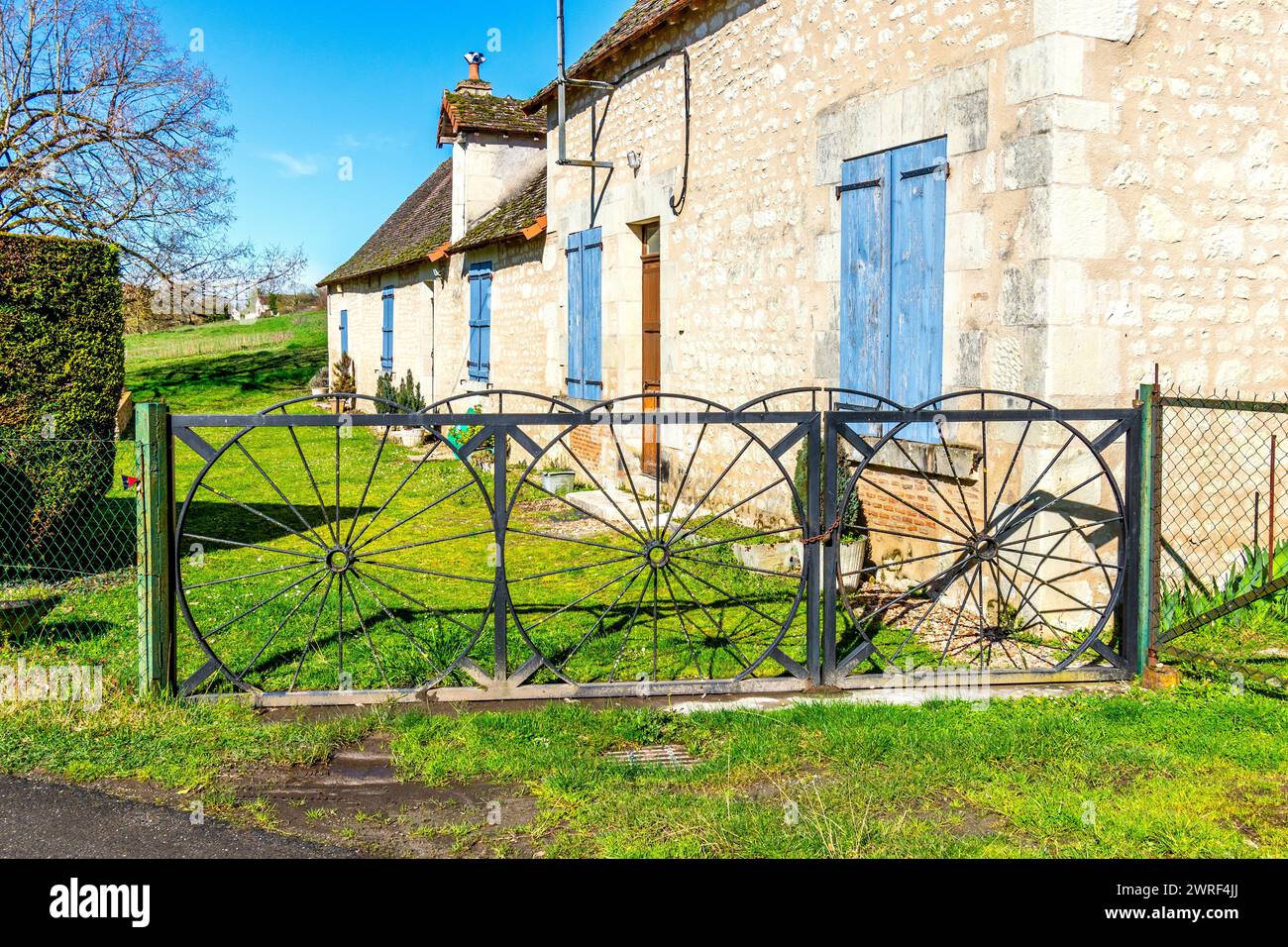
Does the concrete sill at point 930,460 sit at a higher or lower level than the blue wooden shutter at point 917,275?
lower

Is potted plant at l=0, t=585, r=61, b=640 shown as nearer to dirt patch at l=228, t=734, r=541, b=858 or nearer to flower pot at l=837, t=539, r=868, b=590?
dirt patch at l=228, t=734, r=541, b=858

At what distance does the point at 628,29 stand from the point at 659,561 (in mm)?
7615

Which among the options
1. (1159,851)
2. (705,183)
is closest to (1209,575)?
(1159,851)

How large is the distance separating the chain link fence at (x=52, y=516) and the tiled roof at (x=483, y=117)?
9381mm

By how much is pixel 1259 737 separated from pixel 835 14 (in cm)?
540

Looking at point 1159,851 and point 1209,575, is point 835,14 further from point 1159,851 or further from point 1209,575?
point 1159,851

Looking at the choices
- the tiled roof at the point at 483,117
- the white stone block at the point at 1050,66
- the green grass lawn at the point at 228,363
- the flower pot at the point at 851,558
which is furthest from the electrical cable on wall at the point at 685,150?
the green grass lawn at the point at 228,363

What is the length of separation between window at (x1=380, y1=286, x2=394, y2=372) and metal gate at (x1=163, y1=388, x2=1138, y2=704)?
1196cm

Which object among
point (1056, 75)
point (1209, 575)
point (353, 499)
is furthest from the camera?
point (353, 499)

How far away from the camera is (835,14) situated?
24.9ft

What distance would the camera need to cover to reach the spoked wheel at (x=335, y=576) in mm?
4996

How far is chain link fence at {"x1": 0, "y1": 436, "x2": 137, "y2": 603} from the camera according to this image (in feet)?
23.3

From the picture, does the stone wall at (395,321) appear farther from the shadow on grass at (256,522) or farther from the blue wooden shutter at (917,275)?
the blue wooden shutter at (917,275)

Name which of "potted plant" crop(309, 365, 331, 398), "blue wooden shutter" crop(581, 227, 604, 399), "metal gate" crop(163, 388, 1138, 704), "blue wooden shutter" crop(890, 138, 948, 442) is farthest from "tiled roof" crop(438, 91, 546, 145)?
"blue wooden shutter" crop(890, 138, 948, 442)
